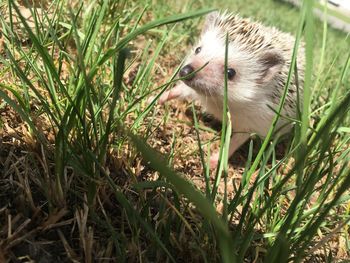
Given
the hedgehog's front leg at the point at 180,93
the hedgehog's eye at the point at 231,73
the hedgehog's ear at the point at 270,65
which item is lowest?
the hedgehog's front leg at the point at 180,93

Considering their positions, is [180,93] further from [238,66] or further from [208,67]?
[238,66]

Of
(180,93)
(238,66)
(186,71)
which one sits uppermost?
(238,66)

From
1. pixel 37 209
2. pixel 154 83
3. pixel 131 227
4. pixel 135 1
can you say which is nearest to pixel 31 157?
pixel 37 209

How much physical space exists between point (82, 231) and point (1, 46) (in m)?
1.26

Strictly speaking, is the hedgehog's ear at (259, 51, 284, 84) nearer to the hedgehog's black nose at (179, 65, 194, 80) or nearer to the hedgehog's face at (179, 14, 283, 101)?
the hedgehog's face at (179, 14, 283, 101)

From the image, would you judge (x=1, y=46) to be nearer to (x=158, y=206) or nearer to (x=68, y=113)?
(x=68, y=113)

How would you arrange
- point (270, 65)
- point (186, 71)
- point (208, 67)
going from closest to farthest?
point (186, 71) < point (208, 67) < point (270, 65)

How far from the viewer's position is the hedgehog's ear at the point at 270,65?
2.83 metres

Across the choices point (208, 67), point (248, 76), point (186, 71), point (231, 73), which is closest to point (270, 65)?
point (248, 76)

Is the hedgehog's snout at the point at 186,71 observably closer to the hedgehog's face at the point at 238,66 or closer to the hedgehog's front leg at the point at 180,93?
the hedgehog's face at the point at 238,66

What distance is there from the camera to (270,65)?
290cm

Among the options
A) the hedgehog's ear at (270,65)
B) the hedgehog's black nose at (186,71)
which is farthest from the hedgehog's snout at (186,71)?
the hedgehog's ear at (270,65)

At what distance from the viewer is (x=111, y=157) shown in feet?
5.72

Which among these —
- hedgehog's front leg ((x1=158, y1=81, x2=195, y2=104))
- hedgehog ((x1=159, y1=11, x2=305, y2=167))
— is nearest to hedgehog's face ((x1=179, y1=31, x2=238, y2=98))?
hedgehog ((x1=159, y1=11, x2=305, y2=167))
